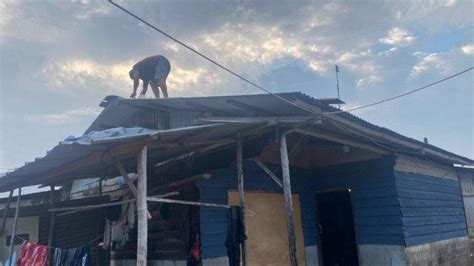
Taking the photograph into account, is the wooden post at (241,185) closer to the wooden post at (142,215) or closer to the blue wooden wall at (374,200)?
the wooden post at (142,215)

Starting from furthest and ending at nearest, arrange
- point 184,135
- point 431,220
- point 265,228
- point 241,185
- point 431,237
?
point 431,220, point 431,237, point 265,228, point 241,185, point 184,135

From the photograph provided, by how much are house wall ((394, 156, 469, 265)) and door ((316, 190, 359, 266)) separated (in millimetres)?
1414

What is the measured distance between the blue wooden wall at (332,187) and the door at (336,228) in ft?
0.91

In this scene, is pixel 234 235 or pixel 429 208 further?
pixel 429 208

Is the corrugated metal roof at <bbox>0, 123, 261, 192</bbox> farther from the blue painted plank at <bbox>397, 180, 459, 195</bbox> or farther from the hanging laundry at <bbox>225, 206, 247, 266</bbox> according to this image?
the blue painted plank at <bbox>397, 180, 459, 195</bbox>

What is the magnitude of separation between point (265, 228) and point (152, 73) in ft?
16.8

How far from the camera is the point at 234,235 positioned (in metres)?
6.20

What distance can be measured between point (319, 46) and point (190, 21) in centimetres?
578

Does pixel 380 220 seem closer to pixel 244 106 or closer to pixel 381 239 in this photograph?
pixel 381 239

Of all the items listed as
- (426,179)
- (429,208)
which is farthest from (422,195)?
(426,179)

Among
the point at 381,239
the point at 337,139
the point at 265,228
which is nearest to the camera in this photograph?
the point at 337,139

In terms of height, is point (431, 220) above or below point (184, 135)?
below

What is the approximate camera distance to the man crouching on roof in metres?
10.2

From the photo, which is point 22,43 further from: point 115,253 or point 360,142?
point 360,142
